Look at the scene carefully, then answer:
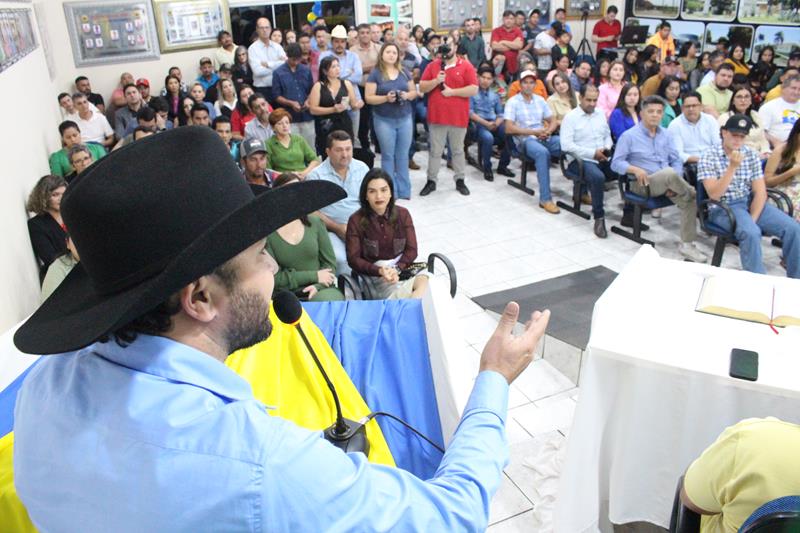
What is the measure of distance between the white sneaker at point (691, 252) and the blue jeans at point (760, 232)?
0.45 metres

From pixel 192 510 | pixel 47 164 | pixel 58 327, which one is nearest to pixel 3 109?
pixel 47 164

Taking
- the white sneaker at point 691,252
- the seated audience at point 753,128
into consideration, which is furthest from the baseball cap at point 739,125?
the seated audience at point 753,128

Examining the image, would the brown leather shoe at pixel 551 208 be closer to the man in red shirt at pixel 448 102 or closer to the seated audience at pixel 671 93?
the man in red shirt at pixel 448 102

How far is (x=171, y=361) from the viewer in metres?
0.83

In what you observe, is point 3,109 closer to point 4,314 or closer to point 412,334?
point 4,314

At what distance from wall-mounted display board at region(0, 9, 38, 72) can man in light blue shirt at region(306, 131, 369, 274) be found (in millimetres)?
1964

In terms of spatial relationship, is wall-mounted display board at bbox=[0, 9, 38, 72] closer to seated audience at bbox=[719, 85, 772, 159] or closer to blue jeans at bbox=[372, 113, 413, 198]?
blue jeans at bbox=[372, 113, 413, 198]

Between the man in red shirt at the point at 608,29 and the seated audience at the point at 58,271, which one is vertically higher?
the man in red shirt at the point at 608,29

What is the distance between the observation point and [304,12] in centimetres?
884

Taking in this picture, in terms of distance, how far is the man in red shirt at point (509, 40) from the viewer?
356 inches

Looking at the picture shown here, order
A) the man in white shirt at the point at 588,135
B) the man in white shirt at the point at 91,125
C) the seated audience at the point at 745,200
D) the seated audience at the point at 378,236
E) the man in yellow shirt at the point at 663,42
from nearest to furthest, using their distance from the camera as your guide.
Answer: the seated audience at the point at 378,236 → the seated audience at the point at 745,200 → the man in white shirt at the point at 588,135 → the man in white shirt at the point at 91,125 → the man in yellow shirt at the point at 663,42

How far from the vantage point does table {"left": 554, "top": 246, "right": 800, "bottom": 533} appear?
1.86m

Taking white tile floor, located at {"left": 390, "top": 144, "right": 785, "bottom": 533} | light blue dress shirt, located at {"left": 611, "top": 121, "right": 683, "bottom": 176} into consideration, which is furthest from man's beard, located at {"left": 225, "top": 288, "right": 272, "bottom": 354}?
light blue dress shirt, located at {"left": 611, "top": 121, "right": 683, "bottom": 176}

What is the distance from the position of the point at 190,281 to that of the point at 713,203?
406 centimetres
